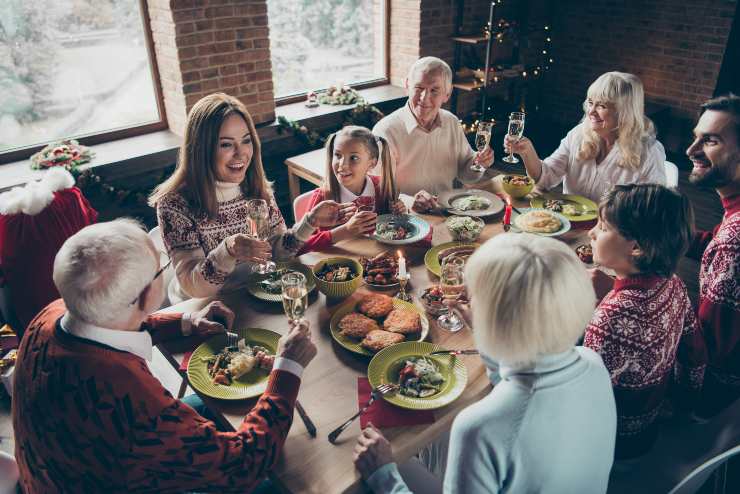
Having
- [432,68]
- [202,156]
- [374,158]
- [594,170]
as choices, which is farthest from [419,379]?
[432,68]

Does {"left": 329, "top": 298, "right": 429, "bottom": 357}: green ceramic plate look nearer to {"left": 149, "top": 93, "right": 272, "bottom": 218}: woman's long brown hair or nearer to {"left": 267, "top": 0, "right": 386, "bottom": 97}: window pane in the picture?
{"left": 149, "top": 93, "right": 272, "bottom": 218}: woman's long brown hair

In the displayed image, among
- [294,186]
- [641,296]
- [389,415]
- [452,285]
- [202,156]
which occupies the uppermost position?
[202,156]

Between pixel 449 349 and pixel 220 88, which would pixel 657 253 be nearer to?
pixel 449 349

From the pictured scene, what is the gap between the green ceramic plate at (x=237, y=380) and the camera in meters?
1.43

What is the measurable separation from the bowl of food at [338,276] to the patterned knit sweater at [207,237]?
26 centimetres

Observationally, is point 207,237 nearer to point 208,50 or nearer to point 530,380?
point 530,380

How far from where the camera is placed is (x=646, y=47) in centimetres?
584

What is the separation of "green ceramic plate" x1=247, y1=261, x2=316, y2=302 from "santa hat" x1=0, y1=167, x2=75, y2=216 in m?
1.15

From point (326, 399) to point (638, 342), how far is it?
835mm

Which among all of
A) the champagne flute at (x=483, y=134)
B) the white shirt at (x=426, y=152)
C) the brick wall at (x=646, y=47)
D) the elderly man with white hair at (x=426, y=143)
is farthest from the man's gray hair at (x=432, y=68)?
the brick wall at (x=646, y=47)

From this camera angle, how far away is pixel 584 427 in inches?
43.9

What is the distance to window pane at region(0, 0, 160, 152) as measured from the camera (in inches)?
133

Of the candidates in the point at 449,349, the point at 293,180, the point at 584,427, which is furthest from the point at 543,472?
the point at 293,180

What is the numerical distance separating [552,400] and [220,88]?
3519mm
